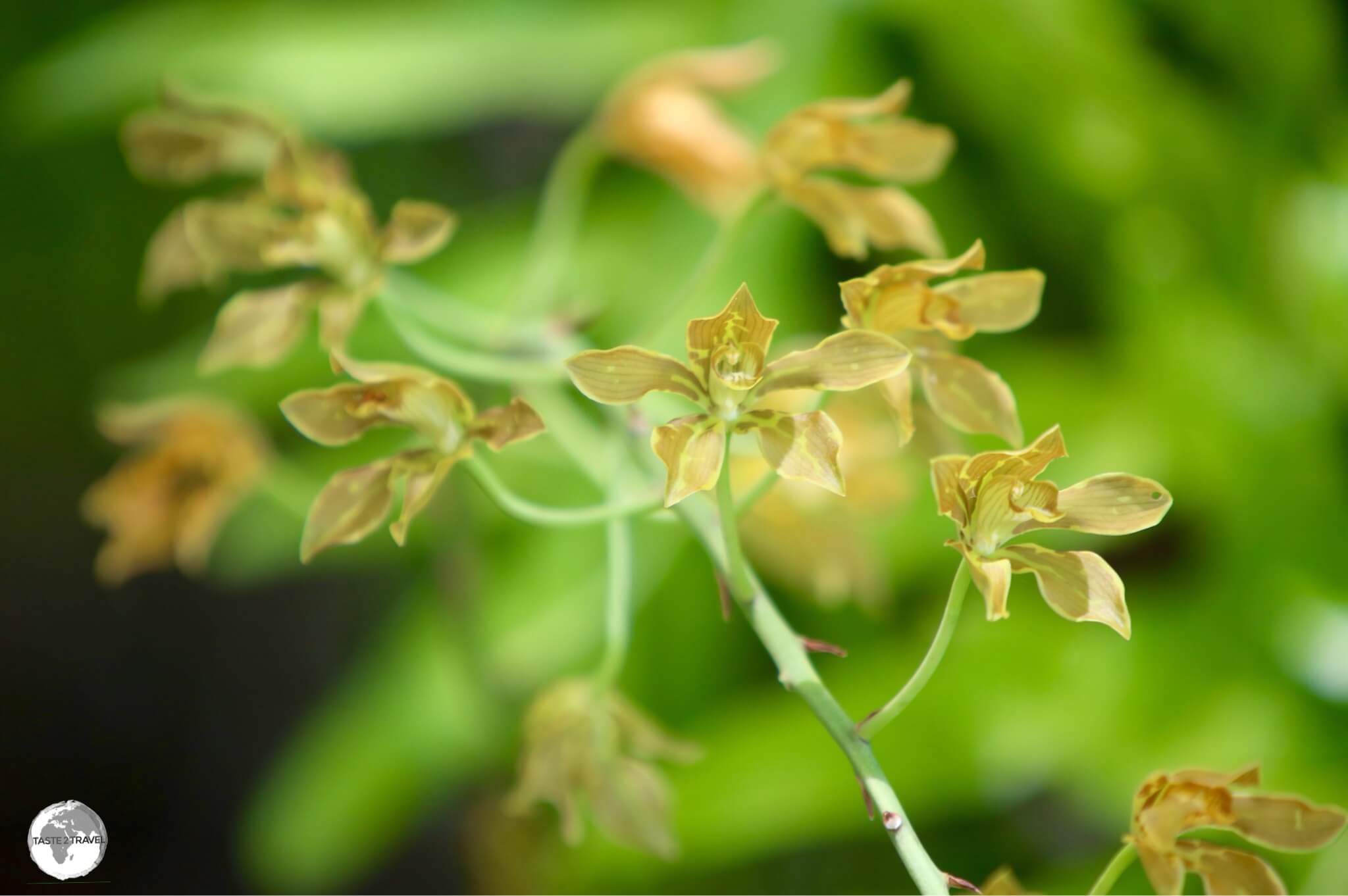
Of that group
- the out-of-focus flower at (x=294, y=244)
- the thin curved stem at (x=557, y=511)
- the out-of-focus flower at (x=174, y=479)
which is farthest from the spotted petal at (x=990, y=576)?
the out-of-focus flower at (x=174, y=479)

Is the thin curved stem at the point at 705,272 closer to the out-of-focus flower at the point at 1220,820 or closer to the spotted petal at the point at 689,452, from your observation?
the spotted petal at the point at 689,452

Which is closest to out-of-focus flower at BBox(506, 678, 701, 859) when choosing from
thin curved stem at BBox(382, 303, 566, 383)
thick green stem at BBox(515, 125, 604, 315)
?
thin curved stem at BBox(382, 303, 566, 383)

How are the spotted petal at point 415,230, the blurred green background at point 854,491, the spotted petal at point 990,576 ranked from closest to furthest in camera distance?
the spotted petal at point 990,576
the spotted petal at point 415,230
the blurred green background at point 854,491

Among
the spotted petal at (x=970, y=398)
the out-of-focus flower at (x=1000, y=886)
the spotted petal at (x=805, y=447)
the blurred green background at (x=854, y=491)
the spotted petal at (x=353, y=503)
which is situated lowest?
the blurred green background at (x=854, y=491)

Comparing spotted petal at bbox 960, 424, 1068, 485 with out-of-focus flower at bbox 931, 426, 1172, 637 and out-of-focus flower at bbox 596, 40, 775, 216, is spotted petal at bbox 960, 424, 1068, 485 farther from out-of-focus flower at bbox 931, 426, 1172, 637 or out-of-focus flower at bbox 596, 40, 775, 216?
out-of-focus flower at bbox 596, 40, 775, 216

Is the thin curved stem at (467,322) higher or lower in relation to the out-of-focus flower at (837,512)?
higher

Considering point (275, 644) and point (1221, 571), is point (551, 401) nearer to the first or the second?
point (1221, 571)

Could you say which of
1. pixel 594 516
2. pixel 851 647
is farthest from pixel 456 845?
pixel 594 516
